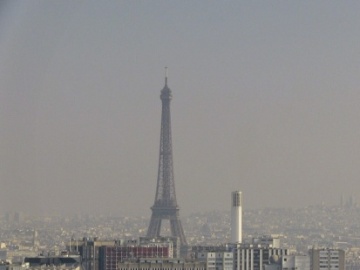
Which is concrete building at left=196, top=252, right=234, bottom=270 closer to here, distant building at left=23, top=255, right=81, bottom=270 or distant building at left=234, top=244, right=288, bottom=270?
distant building at left=234, top=244, right=288, bottom=270

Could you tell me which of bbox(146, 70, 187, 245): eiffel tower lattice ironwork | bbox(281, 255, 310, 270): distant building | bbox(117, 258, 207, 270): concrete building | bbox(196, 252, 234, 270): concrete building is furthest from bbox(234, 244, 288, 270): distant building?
bbox(146, 70, 187, 245): eiffel tower lattice ironwork

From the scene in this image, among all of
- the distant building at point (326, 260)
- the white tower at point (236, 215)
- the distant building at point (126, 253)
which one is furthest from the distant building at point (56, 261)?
the white tower at point (236, 215)

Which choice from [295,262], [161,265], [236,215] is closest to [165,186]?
[236,215]

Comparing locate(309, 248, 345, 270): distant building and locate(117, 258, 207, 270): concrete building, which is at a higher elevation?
locate(309, 248, 345, 270): distant building

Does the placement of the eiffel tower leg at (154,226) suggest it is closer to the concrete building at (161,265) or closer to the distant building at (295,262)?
the distant building at (295,262)

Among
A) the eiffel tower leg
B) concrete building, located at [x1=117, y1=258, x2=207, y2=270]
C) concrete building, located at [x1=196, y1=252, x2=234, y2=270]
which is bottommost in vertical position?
concrete building, located at [x1=117, y1=258, x2=207, y2=270]

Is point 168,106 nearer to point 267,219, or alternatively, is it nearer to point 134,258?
point 267,219
